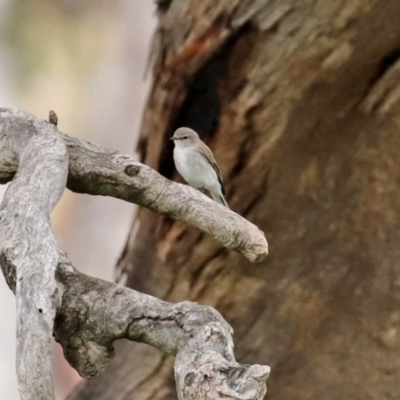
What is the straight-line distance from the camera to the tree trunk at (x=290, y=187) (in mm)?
1808

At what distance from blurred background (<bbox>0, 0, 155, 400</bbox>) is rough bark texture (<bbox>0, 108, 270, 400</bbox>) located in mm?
2857

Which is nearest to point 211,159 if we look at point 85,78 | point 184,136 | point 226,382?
point 184,136

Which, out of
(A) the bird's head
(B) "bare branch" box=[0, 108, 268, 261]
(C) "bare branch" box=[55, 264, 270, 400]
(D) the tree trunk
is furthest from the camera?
(A) the bird's head

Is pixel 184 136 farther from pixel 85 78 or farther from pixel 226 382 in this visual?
pixel 85 78

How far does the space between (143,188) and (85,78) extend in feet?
10.5

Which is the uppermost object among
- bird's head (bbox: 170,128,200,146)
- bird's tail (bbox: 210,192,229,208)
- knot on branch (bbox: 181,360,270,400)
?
bird's head (bbox: 170,128,200,146)

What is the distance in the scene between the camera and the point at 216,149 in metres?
1.95

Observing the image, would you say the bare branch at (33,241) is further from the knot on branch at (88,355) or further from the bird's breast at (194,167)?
the bird's breast at (194,167)

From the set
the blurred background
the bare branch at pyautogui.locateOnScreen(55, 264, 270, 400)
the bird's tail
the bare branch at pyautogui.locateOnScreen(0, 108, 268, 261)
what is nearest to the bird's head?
the bird's tail

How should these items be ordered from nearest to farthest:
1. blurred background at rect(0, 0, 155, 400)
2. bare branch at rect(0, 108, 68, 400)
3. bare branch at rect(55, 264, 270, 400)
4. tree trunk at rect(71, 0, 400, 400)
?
bare branch at rect(0, 108, 68, 400), bare branch at rect(55, 264, 270, 400), tree trunk at rect(71, 0, 400, 400), blurred background at rect(0, 0, 155, 400)

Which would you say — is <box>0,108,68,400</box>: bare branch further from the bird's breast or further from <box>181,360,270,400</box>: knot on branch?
the bird's breast

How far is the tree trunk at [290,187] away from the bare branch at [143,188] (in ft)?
2.05

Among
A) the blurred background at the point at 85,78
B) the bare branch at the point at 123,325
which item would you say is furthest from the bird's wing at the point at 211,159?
the blurred background at the point at 85,78

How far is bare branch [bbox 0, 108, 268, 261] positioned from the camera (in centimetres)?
111
